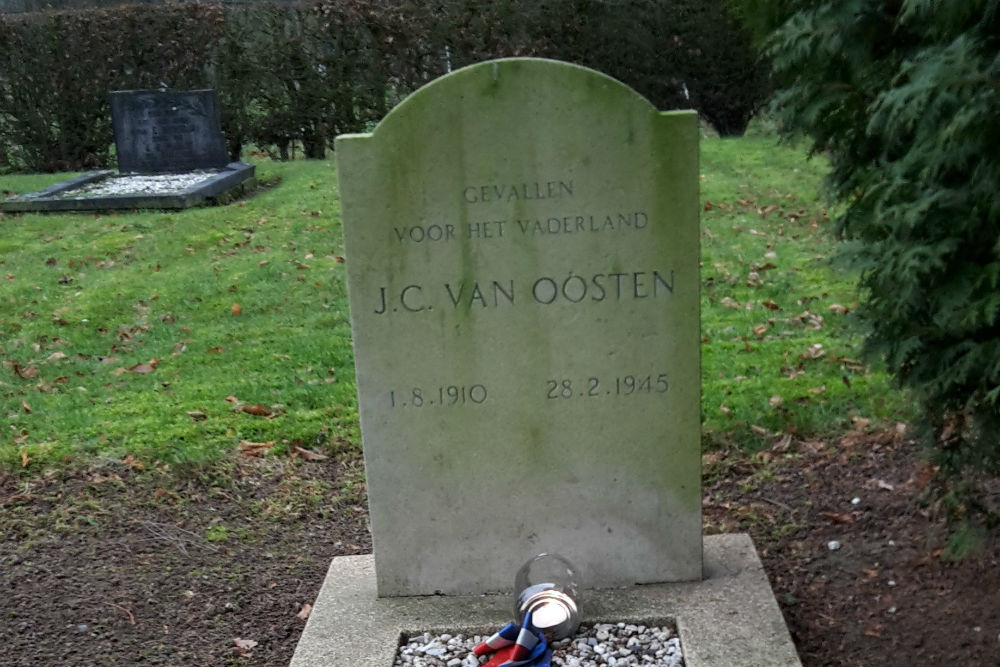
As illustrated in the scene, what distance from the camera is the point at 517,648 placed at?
301 centimetres

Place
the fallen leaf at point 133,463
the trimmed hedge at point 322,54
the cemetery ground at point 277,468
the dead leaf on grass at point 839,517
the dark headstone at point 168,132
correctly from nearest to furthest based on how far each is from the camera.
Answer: the cemetery ground at point 277,468, the dead leaf on grass at point 839,517, the fallen leaf at point 133,463, the dark headstone at point 168,132, the trimmed hedge at point 322,54

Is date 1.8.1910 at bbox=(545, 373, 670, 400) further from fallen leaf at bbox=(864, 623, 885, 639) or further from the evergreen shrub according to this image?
fallen leaf at bbox=(864, 623, 885, 639)

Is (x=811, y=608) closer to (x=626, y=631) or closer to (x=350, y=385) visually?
(x=626, y=631)

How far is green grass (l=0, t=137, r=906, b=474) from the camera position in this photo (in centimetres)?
501

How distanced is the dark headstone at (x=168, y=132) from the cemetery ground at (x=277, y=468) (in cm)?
529

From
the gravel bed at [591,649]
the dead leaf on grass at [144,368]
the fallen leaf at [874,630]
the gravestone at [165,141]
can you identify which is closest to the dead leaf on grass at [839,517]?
the fallen leaf at [874,630]

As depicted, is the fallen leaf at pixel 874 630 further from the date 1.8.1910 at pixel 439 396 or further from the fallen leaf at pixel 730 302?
the fallen leaf at pixel 730 302

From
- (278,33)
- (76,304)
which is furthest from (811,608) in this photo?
(278,33)

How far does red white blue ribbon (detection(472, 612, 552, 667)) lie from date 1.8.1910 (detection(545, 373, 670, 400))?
2.35 feet

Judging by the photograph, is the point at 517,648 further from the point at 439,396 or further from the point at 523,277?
the point at 523,277

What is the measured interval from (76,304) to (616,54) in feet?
31.3

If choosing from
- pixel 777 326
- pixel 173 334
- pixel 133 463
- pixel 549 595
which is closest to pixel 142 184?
pixel 173 334

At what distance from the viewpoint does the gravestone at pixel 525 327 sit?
3.15 meters

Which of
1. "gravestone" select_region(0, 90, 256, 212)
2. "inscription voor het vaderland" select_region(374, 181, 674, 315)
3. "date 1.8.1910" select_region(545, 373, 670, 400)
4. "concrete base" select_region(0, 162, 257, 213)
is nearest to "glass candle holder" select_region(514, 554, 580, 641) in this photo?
"date 1.8.1910" select_region(545, 373, 670, 400)
